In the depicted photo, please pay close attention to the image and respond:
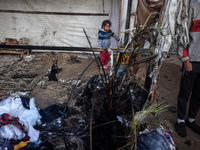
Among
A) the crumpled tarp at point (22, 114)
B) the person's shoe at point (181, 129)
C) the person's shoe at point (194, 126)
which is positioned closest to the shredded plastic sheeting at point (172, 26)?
the person's shoe at point (181, 129)

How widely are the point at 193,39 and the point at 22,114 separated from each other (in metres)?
2.91

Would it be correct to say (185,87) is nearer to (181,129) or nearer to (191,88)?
(191,88)

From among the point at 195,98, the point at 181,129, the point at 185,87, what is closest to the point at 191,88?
the point at 185,87

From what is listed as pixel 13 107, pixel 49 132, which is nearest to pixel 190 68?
pixel 49 132

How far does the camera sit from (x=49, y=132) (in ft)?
7.42

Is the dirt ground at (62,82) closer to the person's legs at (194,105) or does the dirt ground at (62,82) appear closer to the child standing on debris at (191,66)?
the person's legs at (194,105)

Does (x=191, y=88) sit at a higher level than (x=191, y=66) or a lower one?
lower

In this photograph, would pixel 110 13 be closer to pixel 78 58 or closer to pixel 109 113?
pixel 78 58

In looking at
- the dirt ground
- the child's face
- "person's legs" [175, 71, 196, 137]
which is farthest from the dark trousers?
the child's face

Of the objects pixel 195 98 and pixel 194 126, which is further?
pixel 194 126

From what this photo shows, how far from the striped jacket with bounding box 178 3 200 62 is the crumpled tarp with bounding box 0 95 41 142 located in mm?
2476

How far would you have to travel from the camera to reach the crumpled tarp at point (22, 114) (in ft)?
6.82

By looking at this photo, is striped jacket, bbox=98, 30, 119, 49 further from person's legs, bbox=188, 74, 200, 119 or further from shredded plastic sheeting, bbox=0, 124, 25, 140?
shredded plastic sheeting, bbox=0, 124, 25, 140

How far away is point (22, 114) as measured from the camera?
2.42m
